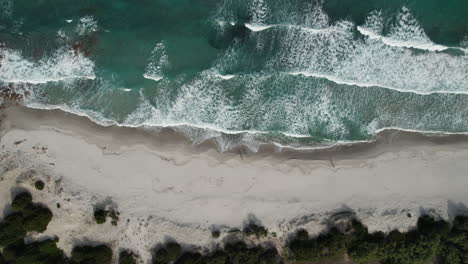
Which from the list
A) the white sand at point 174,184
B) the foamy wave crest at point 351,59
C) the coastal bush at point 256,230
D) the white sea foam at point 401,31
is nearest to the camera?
the white sea foam at point 401,31

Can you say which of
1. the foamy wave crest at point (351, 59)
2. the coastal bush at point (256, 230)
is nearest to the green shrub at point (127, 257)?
the coastal bush at point (256, 230)

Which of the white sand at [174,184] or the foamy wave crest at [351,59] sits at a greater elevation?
the foamy wave crest at [351,59]

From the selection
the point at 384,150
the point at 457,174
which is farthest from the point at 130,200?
the point at 457,174

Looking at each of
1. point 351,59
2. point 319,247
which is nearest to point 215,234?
point 319,247

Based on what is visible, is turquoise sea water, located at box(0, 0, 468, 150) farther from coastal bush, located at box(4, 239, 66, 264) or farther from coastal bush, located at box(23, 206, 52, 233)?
coastal bush, located at box(4, 239, 66, 264)

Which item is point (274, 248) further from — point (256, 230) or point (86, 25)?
point (86, 25)

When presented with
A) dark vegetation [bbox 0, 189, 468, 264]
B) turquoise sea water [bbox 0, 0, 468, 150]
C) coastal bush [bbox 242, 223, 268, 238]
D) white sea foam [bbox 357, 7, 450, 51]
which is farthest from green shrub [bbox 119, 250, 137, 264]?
white sea foam [bbox 357, 7, 450, 51]

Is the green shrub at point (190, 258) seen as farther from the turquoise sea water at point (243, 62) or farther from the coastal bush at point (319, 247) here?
the turquoise sea water at point (243, 62)
